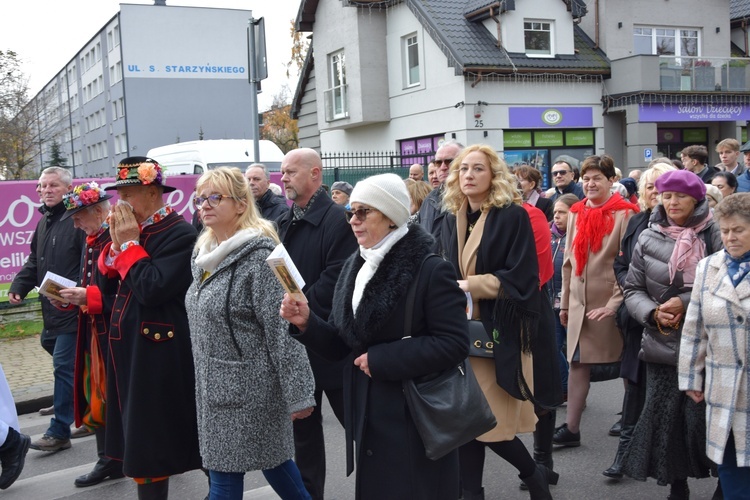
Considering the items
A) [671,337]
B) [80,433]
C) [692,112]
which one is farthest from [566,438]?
[692,112]

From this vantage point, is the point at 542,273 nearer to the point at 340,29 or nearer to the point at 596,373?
the point at 596,373

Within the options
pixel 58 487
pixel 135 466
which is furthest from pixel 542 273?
pixel 58 487

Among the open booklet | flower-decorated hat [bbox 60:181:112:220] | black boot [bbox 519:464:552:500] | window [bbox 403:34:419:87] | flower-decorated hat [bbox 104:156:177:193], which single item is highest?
window [bbox 403:34:419:87]

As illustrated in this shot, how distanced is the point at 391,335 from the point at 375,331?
84 mm

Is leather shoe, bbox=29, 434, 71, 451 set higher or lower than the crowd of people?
lower

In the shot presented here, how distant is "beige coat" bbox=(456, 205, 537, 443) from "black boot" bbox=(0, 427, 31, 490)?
3.16 m

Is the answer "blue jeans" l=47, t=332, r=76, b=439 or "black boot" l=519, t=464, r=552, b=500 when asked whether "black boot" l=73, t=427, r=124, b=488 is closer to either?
"blue jeans" l=47, t=332, r=76, b=439

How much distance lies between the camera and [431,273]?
10.0ft

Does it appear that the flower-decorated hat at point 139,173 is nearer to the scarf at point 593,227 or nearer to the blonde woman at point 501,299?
the blonde woman at point 501,299

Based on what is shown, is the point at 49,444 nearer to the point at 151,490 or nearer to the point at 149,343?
the point at 151,490

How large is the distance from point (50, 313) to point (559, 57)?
20255mm

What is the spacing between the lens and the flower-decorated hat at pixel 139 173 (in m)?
4.04

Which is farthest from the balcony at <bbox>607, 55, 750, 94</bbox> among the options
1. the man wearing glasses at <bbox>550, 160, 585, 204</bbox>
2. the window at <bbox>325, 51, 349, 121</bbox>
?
the man wearing glasses at <bbox>550, 160, 585, 204</bbox>

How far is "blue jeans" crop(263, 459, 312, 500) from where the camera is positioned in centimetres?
380
